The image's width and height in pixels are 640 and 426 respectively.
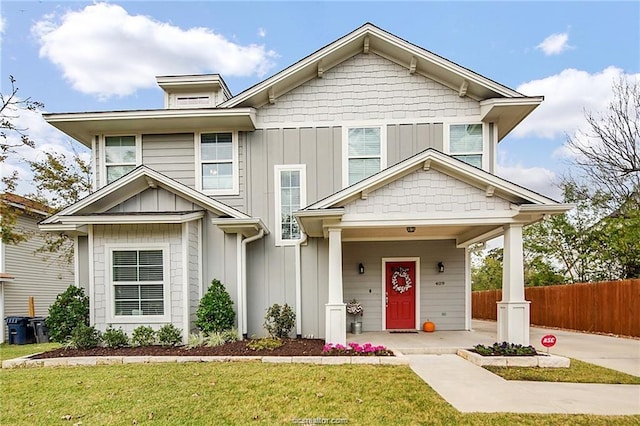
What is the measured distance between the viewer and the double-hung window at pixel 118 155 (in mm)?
10023

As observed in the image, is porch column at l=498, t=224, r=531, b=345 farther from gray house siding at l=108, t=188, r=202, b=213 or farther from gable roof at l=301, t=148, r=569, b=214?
gray house siding at l=108, t=188, r=202, b=213

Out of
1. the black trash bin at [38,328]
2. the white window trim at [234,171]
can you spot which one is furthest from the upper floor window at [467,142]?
the black trash bin at [38,328]

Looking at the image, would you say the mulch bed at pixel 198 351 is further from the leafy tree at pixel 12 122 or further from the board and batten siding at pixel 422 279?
the leafy tree at pixel 12 122

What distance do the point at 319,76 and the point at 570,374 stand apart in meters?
8.37

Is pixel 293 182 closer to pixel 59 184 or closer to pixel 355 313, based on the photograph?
pixel 355 313

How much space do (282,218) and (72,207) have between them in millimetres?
4667

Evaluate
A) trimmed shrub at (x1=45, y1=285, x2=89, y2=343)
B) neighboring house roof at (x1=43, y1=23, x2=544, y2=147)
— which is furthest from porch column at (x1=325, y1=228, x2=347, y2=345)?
trimmed shrub at (x1=45, y1=285, x2=89, y2=343)

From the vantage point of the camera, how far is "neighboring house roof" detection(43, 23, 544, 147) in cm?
933

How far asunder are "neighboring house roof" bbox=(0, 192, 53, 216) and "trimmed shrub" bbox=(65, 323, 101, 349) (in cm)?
775

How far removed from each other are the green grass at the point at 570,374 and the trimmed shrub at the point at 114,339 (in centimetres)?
716

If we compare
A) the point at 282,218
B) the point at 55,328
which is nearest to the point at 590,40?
the point at 282,218

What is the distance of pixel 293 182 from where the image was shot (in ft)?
32.4

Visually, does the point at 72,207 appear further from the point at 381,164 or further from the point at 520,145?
the point at 520,145

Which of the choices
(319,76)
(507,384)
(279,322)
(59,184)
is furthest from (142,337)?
(59,184)
